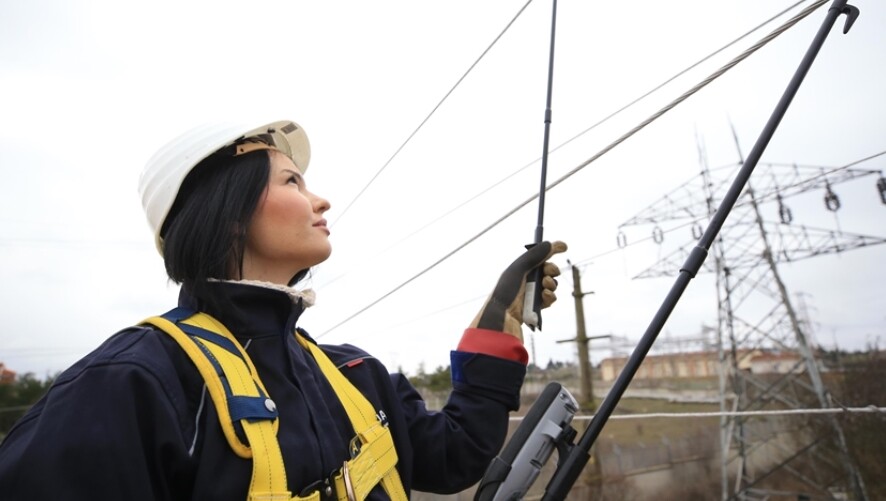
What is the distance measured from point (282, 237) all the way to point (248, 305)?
0.20m

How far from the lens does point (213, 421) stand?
0.87 m

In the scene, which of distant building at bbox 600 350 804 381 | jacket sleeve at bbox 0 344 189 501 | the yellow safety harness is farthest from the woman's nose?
distant building at bbox 600 350 804 381

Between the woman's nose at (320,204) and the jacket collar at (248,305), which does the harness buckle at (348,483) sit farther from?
the woman's nose at (320,204)

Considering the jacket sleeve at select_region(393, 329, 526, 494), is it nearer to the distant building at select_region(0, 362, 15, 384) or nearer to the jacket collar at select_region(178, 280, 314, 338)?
the jacket collar at select_region(178, 280, 314, 338)

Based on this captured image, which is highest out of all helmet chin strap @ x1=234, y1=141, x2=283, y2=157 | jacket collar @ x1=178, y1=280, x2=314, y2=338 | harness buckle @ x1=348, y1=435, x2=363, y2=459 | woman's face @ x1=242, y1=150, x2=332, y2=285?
helmet chin strap @ x1=234, y1=141, x2=283, y2=157

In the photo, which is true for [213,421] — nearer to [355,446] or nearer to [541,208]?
[355,446]

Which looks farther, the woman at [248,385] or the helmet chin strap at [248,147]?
the helmet chin strap at [248,147]

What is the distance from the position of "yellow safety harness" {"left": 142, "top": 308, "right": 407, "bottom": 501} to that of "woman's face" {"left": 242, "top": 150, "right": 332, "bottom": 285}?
208 millimetres

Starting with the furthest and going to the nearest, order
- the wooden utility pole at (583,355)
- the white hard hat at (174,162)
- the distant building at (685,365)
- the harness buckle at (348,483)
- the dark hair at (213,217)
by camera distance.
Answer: the distant building at (685,365), the wooden utility pole at (583,355), the white hard hat at (174,162), the dark hair at (213,217), the harness buckle at (348,483)

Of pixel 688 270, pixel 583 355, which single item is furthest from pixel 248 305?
pixel 583 355

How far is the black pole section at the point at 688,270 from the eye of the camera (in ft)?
3.53

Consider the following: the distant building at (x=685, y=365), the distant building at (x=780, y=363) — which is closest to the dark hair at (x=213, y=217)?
the distant building at (x=780, y=363)

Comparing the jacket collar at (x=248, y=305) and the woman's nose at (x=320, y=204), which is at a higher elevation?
the woman's nose at (x=320, y=204)

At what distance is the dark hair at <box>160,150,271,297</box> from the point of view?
3.81ft
